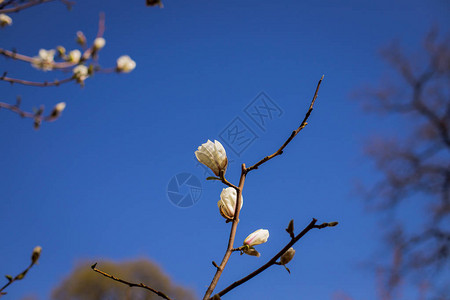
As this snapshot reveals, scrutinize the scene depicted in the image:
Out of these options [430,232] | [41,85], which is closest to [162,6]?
[41,85]

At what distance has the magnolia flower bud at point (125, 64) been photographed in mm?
682

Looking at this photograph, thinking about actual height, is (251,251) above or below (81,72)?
below

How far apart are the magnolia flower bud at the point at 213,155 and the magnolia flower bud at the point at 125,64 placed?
0.35 m

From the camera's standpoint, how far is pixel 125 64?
69 centimetres

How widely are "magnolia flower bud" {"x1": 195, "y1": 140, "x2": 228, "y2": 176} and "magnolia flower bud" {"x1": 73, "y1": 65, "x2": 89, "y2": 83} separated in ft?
1.03

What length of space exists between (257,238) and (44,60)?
476 millimetres

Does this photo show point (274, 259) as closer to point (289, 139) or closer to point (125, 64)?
point (289, 139)

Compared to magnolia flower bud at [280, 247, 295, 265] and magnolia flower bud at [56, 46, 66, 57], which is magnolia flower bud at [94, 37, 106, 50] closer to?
magnolia flower bud at [56, 46, 66, 57]

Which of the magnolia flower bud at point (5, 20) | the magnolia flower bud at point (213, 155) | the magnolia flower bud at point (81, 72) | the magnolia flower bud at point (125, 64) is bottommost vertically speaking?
the magnolia flower bud at point (213, 155)

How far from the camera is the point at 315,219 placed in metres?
0.33

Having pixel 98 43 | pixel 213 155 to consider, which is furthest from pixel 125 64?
pixel 213 155

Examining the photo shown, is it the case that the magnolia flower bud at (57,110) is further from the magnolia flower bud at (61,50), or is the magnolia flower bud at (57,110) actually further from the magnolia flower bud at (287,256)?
the magnolia flower bud at (287,256)

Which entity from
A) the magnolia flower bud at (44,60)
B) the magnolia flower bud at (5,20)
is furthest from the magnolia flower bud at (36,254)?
the magnolia flower bud at (5,20)

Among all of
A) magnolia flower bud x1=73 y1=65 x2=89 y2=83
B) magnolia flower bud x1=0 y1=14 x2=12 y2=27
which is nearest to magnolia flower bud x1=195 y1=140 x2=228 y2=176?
magnolia flower bud x1=73 y1=65 x2=89 y2=83
